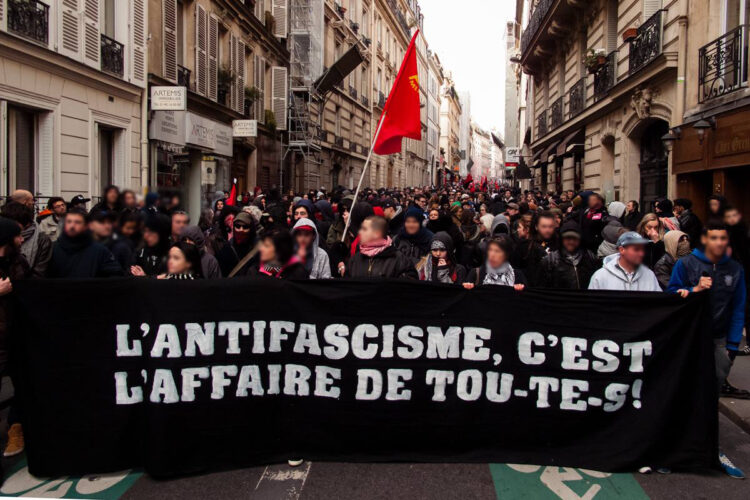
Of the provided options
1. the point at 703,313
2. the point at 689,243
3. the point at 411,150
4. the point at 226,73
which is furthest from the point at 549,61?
the point at 411,150

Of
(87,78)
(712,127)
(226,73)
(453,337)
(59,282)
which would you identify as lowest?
(453,337)

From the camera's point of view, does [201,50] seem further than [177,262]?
Yes

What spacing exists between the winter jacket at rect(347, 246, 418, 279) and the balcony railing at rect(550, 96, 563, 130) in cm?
2116

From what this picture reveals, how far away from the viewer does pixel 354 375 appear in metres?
4.25

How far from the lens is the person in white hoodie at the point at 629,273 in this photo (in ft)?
15.0

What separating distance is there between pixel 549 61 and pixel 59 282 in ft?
88.4

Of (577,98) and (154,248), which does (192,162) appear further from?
(577,98)

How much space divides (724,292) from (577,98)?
17.9 m

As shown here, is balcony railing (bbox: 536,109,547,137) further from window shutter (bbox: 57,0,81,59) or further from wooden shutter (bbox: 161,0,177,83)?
window shutter (bbox: 57,0,81,59)

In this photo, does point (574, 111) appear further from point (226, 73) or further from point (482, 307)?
point (482, 307)

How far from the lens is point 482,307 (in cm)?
429

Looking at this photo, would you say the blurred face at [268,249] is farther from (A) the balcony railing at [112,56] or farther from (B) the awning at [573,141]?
(B) the awning at [573,141]

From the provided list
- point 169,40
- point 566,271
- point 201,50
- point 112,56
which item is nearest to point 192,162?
point 566,271

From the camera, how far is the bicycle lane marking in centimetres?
383
